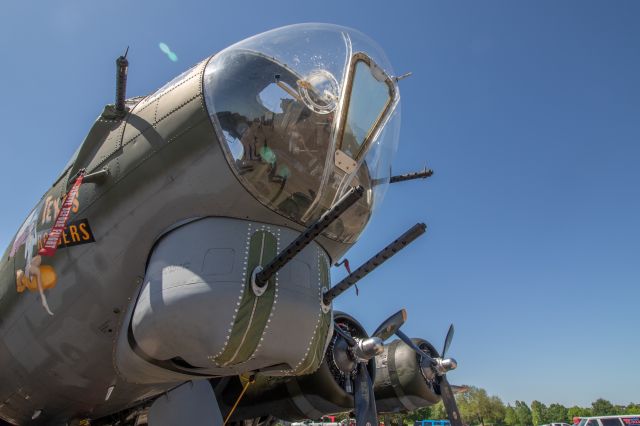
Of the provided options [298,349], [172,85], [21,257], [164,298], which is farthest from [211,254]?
[21,257]

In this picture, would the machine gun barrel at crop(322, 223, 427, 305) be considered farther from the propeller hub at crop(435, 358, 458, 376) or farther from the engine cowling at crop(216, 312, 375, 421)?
the propeller hub at crop(435, 358, 458, 376)

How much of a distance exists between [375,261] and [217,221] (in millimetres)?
1666

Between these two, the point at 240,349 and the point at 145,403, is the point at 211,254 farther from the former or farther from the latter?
the point at 145,403

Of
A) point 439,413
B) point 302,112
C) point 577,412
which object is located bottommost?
point 302,112

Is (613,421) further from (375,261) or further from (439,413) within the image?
(439,413)

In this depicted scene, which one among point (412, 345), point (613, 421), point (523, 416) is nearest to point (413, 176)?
point (412, 345)

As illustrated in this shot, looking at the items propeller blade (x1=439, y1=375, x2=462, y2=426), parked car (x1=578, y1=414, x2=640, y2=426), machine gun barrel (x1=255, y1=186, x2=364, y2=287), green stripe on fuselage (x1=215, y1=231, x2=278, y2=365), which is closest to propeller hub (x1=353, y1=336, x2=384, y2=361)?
propeller blade (x1=439, y1=375, x2=462, y2=426)

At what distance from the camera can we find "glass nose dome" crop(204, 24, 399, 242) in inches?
173

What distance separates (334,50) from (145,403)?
6332 millimetres

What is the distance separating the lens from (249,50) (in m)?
4.84

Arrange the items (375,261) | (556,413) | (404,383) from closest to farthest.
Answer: (375,261) → (404,383) → (556,413)

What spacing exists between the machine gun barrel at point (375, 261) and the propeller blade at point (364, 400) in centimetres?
379

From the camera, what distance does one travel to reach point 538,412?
115 meters

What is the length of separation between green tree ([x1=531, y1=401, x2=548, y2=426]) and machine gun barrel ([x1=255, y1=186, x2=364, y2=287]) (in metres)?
127
